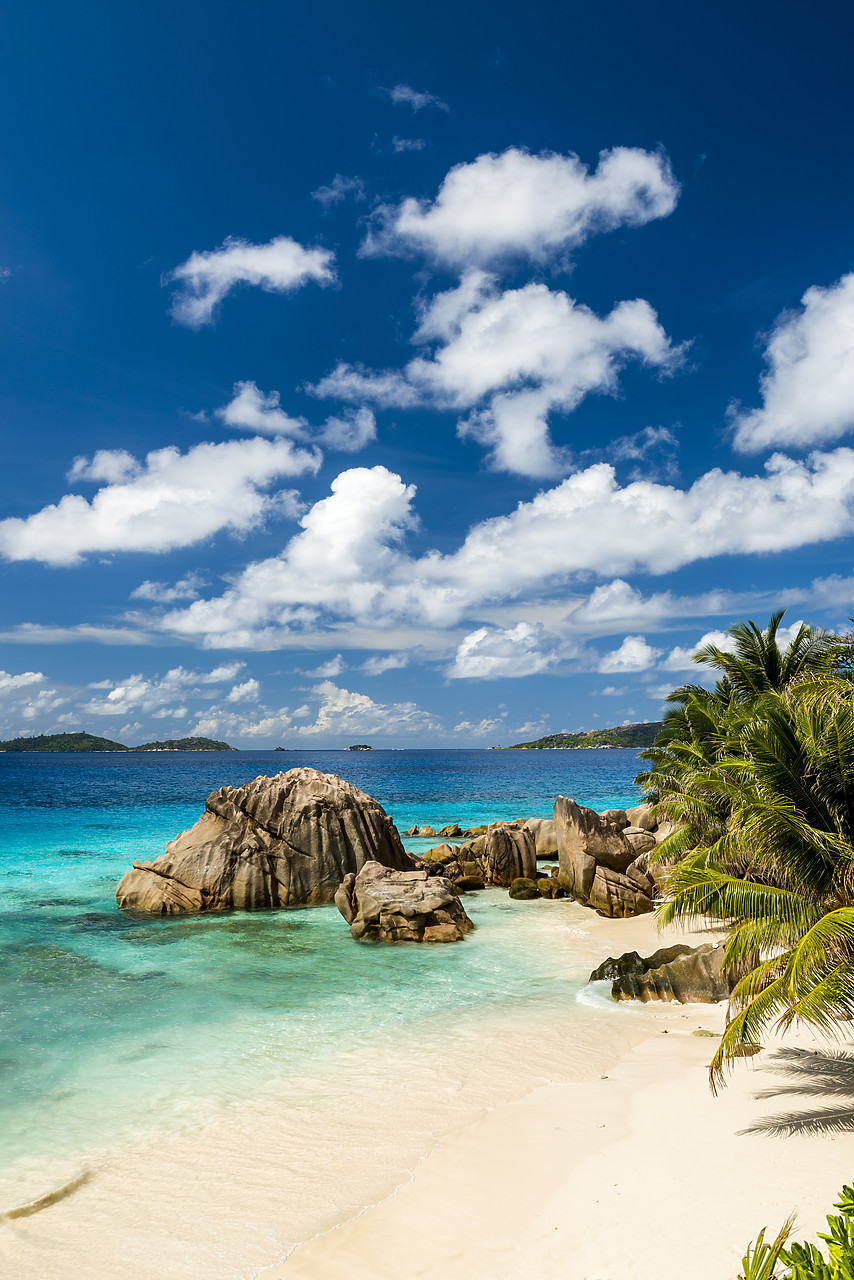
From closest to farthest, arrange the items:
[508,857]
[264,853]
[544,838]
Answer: [264,853] < [508,857] < [544,838]

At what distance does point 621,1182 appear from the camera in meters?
8.52

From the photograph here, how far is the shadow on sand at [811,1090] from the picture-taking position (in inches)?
360

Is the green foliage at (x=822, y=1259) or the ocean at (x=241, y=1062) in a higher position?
the green foliage at (x=822, y=1259)

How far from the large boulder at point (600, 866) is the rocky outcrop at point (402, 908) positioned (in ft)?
21.0

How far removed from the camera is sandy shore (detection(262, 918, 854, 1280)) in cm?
728

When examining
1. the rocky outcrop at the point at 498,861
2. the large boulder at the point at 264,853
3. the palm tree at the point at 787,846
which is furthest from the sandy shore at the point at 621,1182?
the rocky outcrop at the point at 498,861

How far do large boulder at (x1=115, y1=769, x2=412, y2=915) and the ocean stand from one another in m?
1.00

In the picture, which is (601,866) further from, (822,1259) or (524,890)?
(822,1259)

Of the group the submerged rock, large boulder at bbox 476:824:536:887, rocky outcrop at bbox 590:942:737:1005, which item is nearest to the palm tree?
rocky outcrop at bbox 590:942:737:1005

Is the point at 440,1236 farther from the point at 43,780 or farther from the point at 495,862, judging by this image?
the point at 43,780

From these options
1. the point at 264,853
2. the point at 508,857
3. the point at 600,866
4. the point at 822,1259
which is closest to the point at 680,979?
the point at 600,866

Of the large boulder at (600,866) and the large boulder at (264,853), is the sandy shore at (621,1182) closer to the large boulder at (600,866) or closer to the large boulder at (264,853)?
the large boulder at (600,866)

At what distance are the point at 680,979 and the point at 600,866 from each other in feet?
41.0

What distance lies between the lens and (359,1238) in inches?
312
